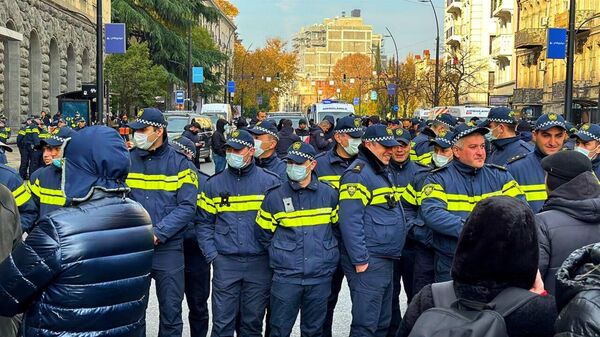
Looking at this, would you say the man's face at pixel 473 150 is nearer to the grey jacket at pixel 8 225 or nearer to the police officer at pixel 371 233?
the police officer at pixel 371 233

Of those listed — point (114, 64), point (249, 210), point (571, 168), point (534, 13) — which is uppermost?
point (534, 13)

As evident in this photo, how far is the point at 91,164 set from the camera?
3.70 m

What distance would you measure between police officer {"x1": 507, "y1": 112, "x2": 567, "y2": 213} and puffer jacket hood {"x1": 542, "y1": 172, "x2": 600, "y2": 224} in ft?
8.65

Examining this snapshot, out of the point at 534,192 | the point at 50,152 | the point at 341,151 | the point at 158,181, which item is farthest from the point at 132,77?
the point at 534,192

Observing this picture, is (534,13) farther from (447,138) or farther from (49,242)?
(49,242)

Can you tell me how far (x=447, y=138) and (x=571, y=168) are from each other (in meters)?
3.69

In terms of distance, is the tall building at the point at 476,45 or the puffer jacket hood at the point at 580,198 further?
the tall building at the point at 476,45

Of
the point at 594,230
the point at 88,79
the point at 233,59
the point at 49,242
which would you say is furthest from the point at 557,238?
the point at 233,59

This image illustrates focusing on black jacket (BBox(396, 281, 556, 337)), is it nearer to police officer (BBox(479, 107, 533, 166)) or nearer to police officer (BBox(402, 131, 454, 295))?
police officer (BBox(402, 131, 454, 295))

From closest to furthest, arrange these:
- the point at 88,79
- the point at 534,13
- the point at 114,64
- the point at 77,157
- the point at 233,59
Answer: the point at 77,157 → the point at 114,64 → the point at 88,79 → the point at 534,13 → the point at 233,59

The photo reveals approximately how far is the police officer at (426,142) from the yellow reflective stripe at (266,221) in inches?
161

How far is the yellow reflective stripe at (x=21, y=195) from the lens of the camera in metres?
6.69

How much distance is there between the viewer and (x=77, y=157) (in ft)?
12.1

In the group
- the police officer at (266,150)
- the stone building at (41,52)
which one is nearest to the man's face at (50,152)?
the police officer at (266,150)
